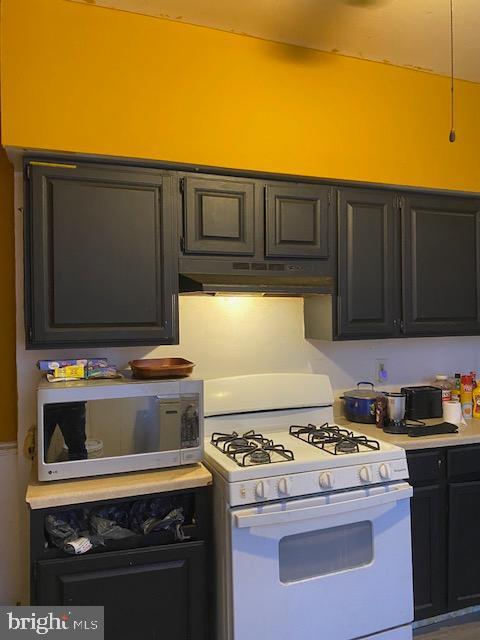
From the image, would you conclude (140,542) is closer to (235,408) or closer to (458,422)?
(235,408)

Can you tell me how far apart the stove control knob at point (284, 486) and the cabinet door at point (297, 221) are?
1.03 metres

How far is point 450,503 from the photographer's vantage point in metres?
2.31

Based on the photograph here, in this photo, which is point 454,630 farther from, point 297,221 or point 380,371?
point 297,221

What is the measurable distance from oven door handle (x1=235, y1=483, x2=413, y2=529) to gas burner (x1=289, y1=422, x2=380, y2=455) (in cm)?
19

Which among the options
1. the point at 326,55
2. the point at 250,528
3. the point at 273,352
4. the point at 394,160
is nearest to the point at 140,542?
the point at 250,528

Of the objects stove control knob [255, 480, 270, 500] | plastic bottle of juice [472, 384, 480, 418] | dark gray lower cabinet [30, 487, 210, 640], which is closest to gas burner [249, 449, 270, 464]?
stove control knob [255, 480, 270, 500]

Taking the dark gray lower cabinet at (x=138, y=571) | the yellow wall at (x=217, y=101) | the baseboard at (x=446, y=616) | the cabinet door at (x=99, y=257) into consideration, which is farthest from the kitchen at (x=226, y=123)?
the baseboard at (x=446, y=616)

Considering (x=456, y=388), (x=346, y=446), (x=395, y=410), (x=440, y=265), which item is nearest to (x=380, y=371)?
(x=395, y=410)

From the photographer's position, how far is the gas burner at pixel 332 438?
2055mm

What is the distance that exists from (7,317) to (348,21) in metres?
2.04

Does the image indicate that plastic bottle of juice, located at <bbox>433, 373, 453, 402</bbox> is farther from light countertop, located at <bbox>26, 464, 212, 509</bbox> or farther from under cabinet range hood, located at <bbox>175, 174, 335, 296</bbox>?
light countertop, located at <bbox>26, 464, 212, 509</bbox>

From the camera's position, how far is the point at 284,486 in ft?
5.97

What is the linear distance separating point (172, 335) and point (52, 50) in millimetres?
1243

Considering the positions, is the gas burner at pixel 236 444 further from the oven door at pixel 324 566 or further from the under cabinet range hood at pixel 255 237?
the under cabinet range hood at pixel 255 237
